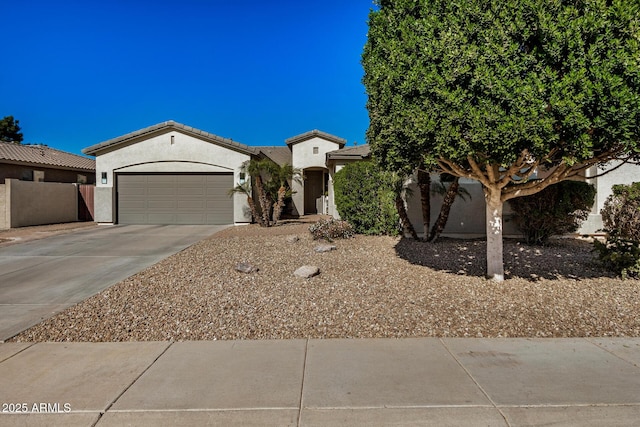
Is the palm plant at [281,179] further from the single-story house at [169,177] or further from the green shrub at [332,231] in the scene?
the green shrub at [332,231]

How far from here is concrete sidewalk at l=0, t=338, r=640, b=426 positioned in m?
2.79

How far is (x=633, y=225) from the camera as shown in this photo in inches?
271

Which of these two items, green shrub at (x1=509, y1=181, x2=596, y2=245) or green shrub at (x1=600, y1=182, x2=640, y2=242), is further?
green shrub at (x1=509, y1=181, x2=596, y2=245)

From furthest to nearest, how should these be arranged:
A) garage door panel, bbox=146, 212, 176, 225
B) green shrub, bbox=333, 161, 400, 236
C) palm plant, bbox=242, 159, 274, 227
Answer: garage door panel, bbox=146, 212, 176, 225
palm plant, bbox=242, 159, 274, 227
green shrub, bbox=333, 161, 400, 236

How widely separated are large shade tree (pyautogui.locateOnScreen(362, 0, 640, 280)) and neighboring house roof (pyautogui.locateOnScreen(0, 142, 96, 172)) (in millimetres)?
19535

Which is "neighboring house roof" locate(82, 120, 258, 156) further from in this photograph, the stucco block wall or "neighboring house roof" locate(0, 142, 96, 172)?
the stucco block wall

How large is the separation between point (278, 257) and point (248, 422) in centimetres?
549

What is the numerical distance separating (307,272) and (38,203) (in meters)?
15.8

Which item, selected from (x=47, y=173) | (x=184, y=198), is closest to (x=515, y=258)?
(x=184, y=198)

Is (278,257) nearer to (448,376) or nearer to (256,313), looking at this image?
(256,313)

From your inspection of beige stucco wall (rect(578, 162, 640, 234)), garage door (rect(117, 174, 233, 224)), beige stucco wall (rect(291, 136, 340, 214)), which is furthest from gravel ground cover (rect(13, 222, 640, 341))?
beige stucco wall (rect(291, 136, 340, 214))

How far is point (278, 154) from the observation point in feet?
88.5

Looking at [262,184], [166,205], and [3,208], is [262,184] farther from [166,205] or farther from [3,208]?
[3,208]

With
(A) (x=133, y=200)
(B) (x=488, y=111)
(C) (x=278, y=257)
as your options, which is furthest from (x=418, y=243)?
(A) (x=133, y=200)
